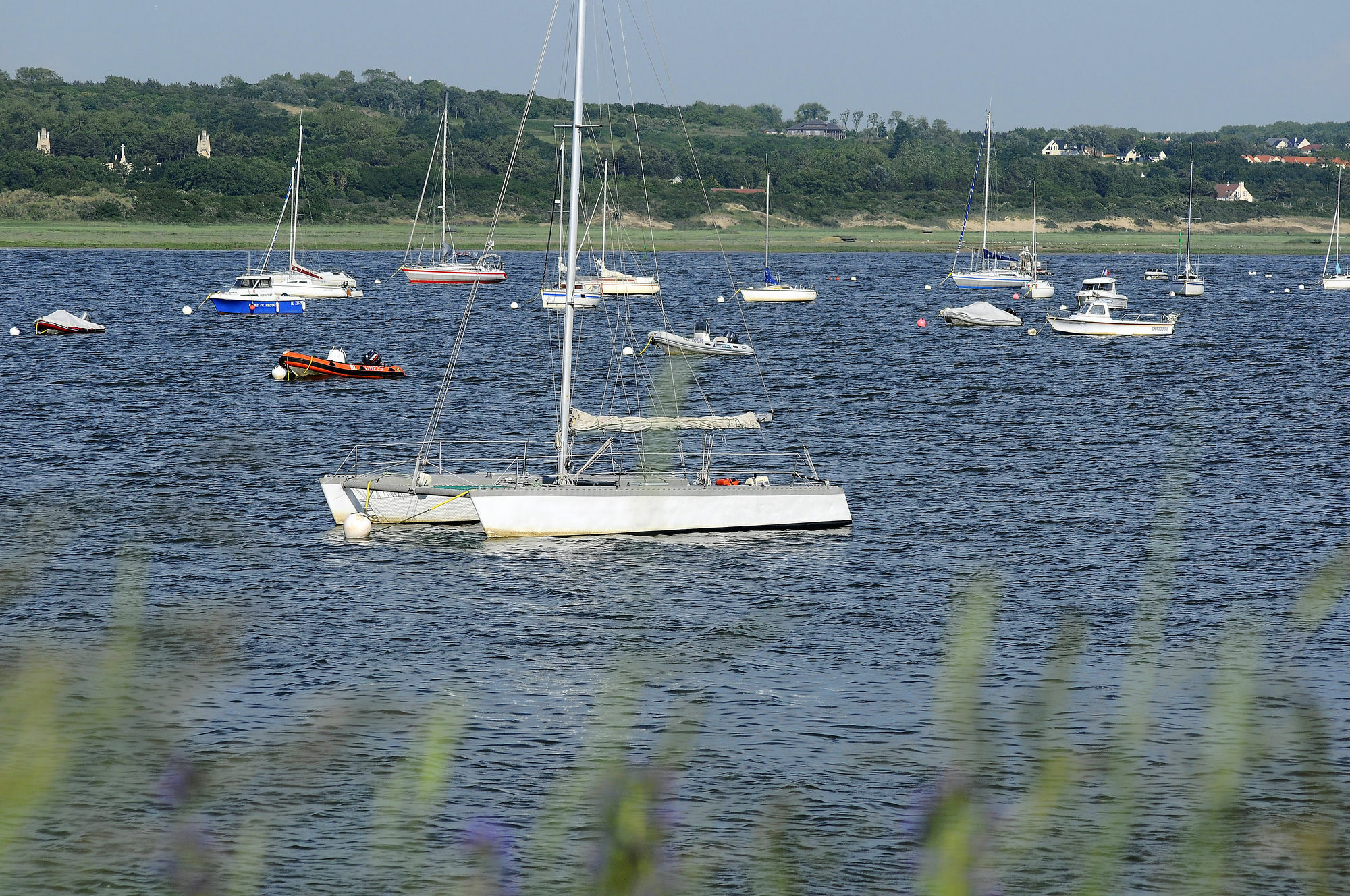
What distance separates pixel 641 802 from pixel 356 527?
62.6 feet

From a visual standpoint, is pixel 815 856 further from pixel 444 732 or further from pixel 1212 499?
pixel 1212 499

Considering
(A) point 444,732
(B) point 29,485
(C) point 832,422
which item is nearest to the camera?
(A) point 444,732

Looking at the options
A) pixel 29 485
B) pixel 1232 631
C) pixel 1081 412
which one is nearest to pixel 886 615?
pixel 1232 631

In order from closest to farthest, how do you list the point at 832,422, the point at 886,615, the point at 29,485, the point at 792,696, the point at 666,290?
the point at 792,696 < the point at 886,615 < the point at 29,485 < the point at 832,422 < the point at 666,290

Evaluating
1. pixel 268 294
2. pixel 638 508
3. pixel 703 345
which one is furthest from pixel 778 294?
pixel 638 508

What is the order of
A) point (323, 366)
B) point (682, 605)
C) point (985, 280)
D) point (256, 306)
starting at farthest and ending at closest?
point (985, 280)
point (256, 306)
point (323, 366)
point (682, 605)

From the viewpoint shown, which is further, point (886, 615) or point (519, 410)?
point (519, 410)

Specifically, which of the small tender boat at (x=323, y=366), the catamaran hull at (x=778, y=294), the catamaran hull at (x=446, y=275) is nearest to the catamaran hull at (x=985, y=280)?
the catamaran hull at (x=778, y=294)

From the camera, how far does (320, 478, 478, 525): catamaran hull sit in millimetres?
40656

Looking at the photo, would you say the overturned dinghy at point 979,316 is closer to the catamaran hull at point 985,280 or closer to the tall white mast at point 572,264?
the catamaran hull at point 985,280

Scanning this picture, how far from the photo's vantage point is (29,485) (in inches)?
1882

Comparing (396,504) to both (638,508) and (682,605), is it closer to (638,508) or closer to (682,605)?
(638,508)

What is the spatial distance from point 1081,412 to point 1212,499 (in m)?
23.1

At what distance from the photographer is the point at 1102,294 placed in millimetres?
124250
